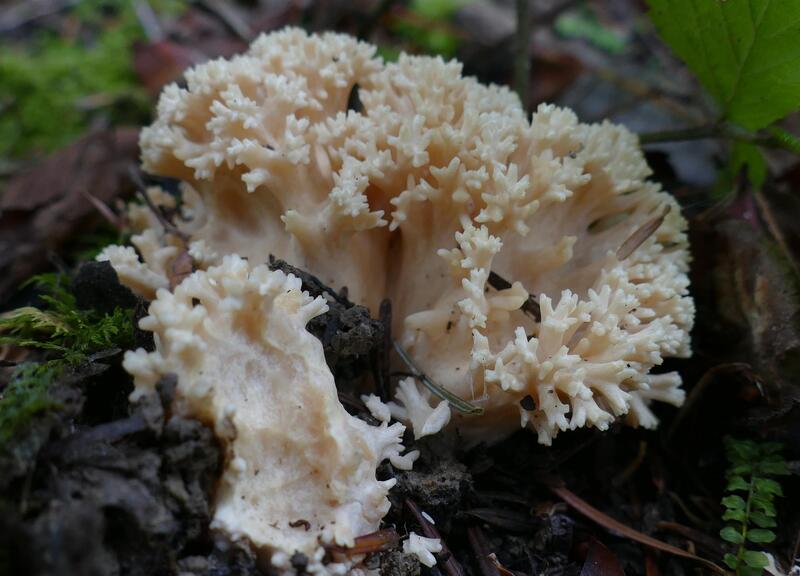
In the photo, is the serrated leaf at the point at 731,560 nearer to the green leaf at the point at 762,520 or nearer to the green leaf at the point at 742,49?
the green leaf at the point at 762,520

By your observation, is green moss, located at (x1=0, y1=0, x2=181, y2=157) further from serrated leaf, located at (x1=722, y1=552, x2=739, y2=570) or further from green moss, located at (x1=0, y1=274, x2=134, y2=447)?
serrated leaf, located at (x1=722, y1=552, x2=739, y2=570)

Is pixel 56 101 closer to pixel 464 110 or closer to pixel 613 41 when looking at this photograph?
pixel 464 110

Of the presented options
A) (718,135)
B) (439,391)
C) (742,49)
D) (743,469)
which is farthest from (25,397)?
(718,135)

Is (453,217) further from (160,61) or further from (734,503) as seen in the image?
(160,61)

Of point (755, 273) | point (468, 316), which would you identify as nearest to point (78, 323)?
point (468, 316)

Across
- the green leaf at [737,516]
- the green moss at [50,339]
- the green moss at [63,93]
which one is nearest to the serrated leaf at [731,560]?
the green leaf at [737,516]

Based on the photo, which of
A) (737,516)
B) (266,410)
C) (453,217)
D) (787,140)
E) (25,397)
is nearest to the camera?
(25,397)

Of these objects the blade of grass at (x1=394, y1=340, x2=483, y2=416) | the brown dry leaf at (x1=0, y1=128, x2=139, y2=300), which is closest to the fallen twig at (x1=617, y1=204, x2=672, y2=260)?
the blade of grass at (x1=394, y1=340, x2=483, y2=416)
